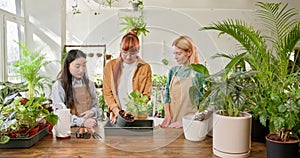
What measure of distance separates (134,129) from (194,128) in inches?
13.5

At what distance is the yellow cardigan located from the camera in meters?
1.43

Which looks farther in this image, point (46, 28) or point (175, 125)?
point (46, 28)

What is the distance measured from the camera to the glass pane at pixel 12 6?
2930 mm

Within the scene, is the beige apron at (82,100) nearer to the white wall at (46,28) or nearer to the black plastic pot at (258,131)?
the black plastic pot at (258,131)

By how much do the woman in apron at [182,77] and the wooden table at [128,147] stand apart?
7.4 inches

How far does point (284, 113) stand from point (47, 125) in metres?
1.35

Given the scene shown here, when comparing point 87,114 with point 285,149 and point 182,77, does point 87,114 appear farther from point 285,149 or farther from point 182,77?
point 285,149

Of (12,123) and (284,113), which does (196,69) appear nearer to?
(284,113)

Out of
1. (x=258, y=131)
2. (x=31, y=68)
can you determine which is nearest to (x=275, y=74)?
(x=258, y=131)

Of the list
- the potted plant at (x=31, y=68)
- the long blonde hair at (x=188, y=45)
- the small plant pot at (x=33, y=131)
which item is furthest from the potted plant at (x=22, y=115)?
the potted plant at (x=31, y=68)

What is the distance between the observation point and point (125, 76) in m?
1.46

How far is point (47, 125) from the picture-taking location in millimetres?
1672

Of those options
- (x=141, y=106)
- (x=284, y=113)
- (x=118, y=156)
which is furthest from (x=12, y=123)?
(x=284, y=113)

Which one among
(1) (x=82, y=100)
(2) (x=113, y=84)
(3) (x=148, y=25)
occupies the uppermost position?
(3) (x=148, y=25)
